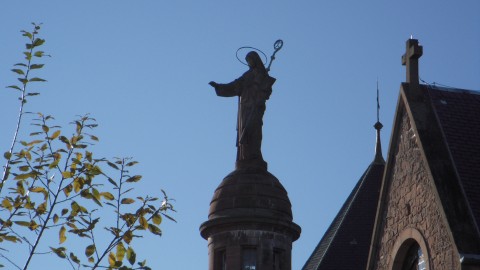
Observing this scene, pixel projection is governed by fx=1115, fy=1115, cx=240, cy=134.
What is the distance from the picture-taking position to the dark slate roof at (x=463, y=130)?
16.8 m

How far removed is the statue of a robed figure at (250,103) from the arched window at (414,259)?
23.7 feet

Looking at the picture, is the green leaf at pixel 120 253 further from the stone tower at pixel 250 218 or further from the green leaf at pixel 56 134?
the stone tower at pixel 250 218

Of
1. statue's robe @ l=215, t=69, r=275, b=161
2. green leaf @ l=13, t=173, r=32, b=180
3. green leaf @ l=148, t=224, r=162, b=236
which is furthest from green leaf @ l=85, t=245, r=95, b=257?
statue's robe @ l=215, t=69, r=275, b=161

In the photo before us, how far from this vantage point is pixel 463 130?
59.8 ft

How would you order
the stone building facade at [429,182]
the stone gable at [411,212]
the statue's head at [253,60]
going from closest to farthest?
1. the stone building facade at [429,182]
2. the stone gable at [411,212]
3. the statue's head at [253,60]

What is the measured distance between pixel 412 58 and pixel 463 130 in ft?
5.32

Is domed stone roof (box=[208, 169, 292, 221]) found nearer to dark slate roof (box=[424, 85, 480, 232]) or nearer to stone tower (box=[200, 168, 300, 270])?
stone tower (box=[200, 168, 300, 270])

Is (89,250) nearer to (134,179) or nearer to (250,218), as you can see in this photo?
(134,179)

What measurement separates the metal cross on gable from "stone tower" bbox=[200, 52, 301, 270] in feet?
20.2

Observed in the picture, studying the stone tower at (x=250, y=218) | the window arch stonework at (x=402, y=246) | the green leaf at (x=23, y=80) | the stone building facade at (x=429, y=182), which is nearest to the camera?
the green leaf at (x=23, y=80)

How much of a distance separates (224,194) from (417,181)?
7327mm

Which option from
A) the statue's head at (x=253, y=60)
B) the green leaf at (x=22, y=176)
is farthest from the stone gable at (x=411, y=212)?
the statue's head at (x=253, y=60)

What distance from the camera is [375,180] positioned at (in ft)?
98.3

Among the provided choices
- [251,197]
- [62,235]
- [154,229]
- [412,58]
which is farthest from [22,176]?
[251,197]
